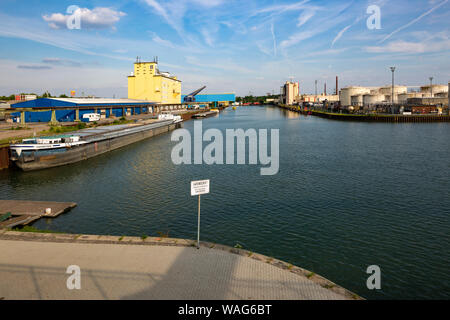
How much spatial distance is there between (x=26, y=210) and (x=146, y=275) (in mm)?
10213

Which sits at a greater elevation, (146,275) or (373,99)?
(373,99)

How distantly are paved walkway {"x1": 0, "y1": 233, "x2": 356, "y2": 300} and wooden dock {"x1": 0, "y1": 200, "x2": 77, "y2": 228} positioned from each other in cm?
399

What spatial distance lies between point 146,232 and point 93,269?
5.26 m

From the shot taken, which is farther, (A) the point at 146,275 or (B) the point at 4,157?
(B) the point at 4,157

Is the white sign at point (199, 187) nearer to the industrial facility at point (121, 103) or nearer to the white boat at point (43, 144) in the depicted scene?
the white boat at point (43, 144)

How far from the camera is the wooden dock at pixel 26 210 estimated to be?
45.1 feet

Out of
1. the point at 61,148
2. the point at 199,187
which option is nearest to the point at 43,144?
the point at 61,148

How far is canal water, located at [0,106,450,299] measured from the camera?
37.0 ft

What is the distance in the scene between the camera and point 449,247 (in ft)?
40.2

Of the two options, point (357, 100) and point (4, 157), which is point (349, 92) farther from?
point (4, 157)

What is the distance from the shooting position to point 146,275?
820 cm
